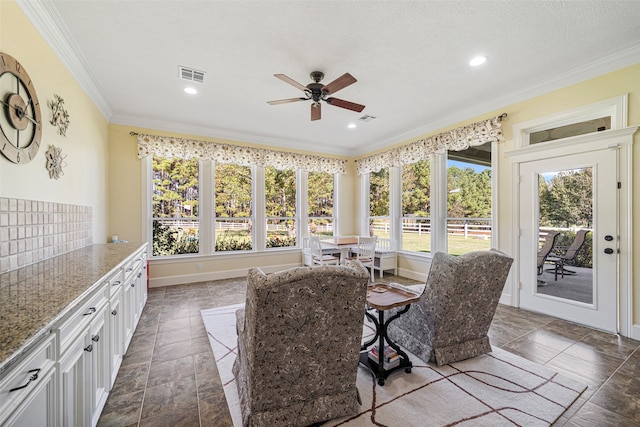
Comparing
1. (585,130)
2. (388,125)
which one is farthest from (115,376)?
(585,130)

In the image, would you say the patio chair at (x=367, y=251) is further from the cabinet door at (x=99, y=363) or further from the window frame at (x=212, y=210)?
the cabinet door at (x=99, y=363)

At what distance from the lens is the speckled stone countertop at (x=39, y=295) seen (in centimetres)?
84

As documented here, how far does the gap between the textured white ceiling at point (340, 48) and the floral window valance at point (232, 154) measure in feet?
2.18

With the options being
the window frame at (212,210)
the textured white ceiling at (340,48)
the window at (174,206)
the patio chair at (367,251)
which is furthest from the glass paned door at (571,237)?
the window at (174,206)

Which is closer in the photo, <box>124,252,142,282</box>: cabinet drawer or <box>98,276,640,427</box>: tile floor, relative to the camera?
<box>98,276,640,427</box>: tile floor

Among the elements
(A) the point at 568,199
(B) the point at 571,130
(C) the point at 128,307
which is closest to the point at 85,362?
(C) the point at 128,307

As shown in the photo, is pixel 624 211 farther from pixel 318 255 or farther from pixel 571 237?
pixel 318 255

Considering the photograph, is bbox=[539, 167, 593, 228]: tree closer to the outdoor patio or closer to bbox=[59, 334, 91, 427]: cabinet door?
the outdoor patio

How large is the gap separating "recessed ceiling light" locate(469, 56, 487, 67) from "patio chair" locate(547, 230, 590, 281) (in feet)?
7.37

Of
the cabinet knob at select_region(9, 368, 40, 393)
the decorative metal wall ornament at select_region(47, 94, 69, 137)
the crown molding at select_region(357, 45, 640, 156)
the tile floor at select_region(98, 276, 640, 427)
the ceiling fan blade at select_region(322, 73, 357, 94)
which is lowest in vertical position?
the tile floor at select_region(98, 276, 640, 427)

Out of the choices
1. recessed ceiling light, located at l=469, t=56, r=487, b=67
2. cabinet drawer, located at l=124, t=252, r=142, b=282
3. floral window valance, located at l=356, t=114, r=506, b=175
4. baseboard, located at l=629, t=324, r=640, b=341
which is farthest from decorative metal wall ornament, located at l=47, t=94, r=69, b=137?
baseboard, located at l=629, t=324, r=640, b=341

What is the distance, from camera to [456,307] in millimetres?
→ 2139

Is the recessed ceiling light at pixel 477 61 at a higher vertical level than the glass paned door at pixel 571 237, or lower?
higher

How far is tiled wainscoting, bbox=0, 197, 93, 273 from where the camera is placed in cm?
172
